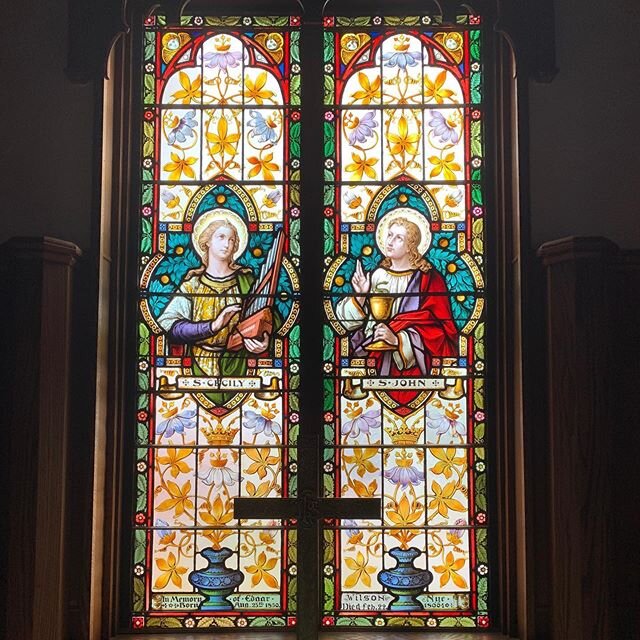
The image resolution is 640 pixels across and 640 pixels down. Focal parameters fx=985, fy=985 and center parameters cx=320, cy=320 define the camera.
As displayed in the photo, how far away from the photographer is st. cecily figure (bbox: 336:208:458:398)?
180 inches

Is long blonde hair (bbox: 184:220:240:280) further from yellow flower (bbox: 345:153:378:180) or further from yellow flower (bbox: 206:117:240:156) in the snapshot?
yellow flower (bbox: 345:153:378:180)

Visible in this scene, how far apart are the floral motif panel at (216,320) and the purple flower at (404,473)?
465mm

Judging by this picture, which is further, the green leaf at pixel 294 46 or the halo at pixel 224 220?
the green leaf at pixel 294 46

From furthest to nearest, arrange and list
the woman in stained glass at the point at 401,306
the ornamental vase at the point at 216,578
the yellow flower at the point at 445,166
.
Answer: the yellow flower at the point at 445,166
the woman in stained glass at the point at 401,306
the ornamental vase at the point at 216,578

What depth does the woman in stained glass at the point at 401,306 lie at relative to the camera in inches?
180

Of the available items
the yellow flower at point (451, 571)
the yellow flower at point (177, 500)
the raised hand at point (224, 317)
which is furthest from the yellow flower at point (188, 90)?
the yellow flower at point (451, 571)

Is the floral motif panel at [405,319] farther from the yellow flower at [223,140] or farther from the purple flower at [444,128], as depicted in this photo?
the yellow flower at [223,140]

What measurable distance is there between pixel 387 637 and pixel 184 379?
1467mm

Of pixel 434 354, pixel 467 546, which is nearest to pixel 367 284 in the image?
pixel 434 354

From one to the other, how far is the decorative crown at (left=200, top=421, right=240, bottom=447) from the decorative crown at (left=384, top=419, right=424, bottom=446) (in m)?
0.71
